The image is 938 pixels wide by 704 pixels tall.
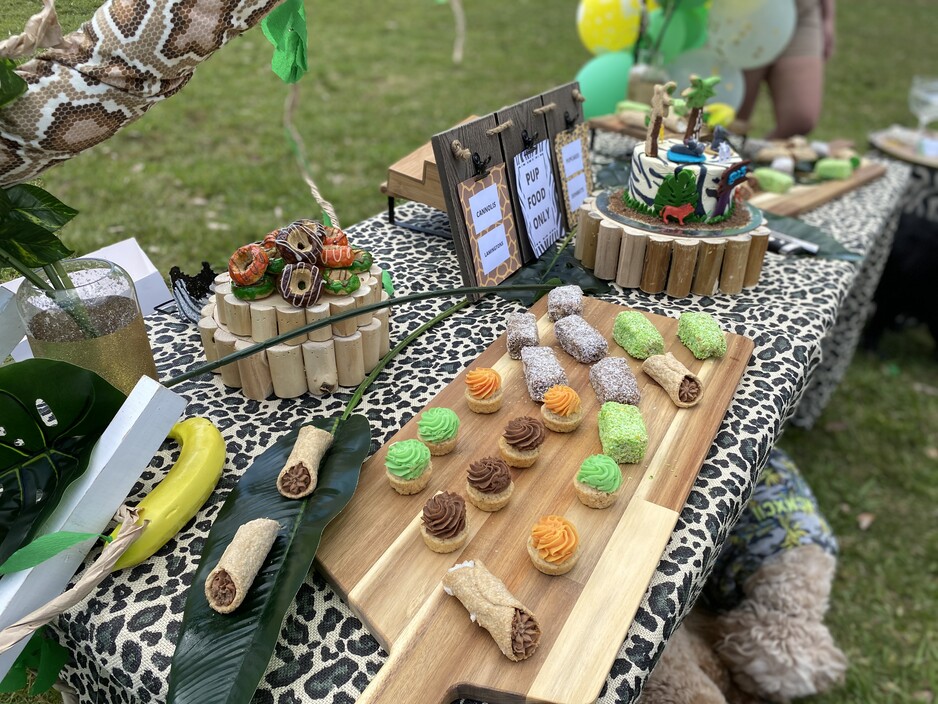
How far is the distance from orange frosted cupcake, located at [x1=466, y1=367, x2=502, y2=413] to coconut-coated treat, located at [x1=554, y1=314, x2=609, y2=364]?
0.70ft

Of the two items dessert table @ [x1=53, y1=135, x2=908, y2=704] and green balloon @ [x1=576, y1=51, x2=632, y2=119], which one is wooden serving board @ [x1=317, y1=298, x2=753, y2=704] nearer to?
dessert table @ [x1=53, y1=135, x2=908, y2=704]

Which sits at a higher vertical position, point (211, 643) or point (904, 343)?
point (211, 643)

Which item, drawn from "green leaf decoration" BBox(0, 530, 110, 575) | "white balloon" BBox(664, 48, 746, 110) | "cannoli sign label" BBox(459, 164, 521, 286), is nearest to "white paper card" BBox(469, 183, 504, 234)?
"cannoli sign label" BBox(459, 164, 521, 286)

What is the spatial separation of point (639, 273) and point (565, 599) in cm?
94

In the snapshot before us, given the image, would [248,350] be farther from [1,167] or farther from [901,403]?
[901,403]

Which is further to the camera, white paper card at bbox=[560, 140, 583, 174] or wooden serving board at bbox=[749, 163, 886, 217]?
wooden serving board at bbox=[749, 163, 886, 217]

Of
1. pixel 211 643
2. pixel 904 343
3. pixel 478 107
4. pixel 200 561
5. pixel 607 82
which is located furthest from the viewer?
pixel 478 107

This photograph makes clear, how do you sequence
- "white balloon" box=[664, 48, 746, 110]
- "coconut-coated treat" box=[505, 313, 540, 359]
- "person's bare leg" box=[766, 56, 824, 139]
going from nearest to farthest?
"coconut-coated treat" box=[505, 313, 540, 359] < "white balloon" box=[664, 48, 746, 110] < "person's bare leg" box=[766, 56, 824, 139]

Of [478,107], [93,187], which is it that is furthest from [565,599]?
[478,107]

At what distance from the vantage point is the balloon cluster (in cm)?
253

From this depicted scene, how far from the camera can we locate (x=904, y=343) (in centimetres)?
338

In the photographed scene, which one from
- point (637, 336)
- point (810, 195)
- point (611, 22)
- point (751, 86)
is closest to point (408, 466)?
point (637, 336)

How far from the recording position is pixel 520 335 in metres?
1.26

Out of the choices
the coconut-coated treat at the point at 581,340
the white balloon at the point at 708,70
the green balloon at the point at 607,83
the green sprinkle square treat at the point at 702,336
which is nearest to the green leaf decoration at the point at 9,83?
the coconut-coated treat at the point at 581,340
